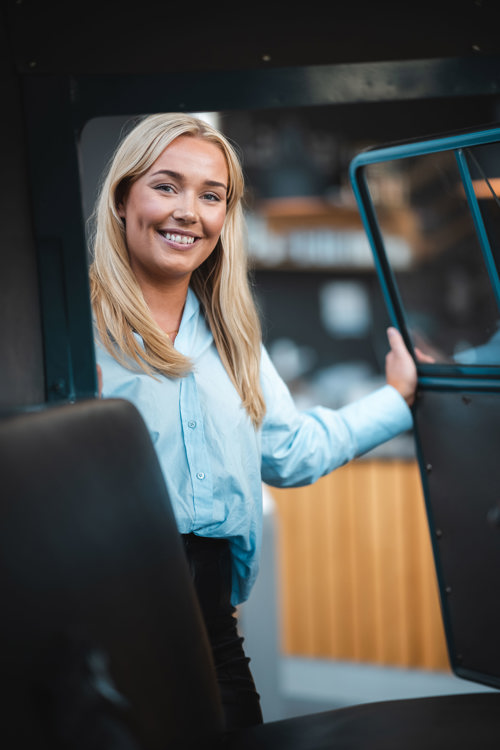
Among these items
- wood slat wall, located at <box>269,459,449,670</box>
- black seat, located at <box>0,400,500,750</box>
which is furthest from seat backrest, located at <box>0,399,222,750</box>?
wood slat wall, located at <box>269,459,449,670</box>

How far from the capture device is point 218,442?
1.43 metres

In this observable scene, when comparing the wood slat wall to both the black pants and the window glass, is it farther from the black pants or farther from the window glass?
the black pants

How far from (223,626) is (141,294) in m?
0.64

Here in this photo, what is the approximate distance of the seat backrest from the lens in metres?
0.78

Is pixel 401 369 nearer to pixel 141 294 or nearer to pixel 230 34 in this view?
pixel 141 294

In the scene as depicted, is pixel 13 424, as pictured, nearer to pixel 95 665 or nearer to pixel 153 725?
pixel 95 665

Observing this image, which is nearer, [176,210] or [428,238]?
[176,210]

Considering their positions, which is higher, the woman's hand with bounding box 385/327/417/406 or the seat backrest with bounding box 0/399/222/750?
the woman's hand with bounding box 385/327/417/406

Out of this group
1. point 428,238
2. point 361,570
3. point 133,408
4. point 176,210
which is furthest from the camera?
point 428,238

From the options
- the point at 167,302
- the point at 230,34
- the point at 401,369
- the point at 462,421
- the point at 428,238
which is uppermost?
the point at 428,238

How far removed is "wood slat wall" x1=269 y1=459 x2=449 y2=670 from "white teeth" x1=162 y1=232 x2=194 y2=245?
101 inches

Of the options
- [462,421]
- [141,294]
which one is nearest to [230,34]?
[141,294]

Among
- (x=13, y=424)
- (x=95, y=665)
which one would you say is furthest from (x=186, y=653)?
(x=13, y=424)

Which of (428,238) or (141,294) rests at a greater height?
(428,238)
